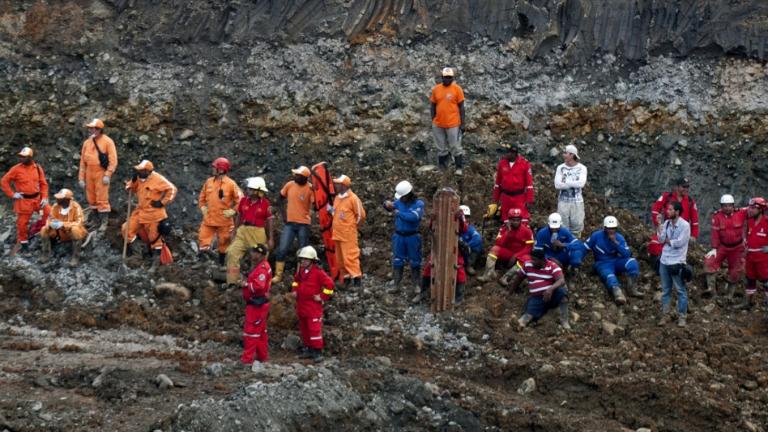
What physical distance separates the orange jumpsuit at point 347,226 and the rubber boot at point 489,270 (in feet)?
5.72

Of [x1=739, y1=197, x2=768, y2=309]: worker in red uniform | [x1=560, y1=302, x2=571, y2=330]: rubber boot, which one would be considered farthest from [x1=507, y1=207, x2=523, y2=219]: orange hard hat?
[x1=739, y1=197, x2=768, y2=309]: worker in red uniform

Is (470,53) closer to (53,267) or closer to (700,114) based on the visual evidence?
(700,114)

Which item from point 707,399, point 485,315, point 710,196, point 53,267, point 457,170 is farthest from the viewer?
point 710,196

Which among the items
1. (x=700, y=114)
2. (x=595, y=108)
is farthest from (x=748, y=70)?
(x=595, y=108)

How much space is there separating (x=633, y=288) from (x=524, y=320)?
1838 mm

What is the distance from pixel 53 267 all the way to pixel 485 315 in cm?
634

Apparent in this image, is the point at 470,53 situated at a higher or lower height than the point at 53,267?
higher

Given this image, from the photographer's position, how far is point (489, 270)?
703 inches

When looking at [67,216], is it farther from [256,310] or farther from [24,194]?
[256,310]

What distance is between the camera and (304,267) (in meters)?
15.5

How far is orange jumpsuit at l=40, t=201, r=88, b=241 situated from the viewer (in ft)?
61.3

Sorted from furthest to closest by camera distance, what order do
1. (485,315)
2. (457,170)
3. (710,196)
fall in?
(710,196), (457,170), (485,315)

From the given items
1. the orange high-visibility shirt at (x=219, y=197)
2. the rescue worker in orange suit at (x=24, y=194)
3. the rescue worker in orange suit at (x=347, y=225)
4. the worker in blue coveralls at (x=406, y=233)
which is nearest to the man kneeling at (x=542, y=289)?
the worker in blue coveralls at (x=406, y=233)

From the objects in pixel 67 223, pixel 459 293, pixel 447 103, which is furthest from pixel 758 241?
pixel 67 223
